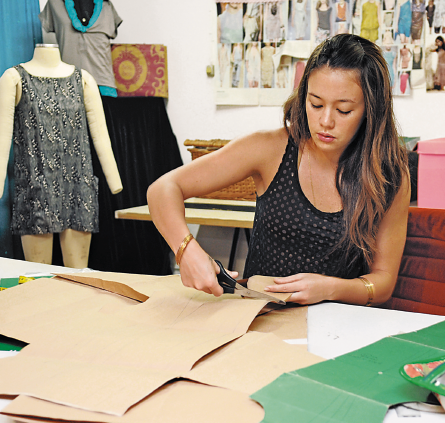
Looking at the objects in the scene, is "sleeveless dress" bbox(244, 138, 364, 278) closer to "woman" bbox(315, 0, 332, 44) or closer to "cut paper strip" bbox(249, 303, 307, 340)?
"cut paper strip" bbox(249, 303, 307, 340)

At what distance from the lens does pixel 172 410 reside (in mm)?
605

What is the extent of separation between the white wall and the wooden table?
0.77 metres

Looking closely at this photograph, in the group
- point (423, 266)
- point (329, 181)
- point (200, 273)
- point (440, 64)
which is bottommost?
point (423, 266)

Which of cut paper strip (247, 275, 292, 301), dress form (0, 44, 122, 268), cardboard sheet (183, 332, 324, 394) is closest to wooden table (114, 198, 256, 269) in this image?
dress form (0, 44, 122, 268)

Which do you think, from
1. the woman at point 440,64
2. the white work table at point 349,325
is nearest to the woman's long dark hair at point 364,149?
the white work table at point 349,325

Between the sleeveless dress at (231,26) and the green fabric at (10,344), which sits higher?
the sleeveless dress at (231,26)

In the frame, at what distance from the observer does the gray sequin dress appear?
248 centimetres

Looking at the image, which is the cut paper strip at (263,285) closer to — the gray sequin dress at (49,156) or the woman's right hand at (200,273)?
the woman's right hand at (200,273)

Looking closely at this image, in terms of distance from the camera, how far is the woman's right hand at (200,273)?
98 centimetres

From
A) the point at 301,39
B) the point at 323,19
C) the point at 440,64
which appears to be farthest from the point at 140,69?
the point at 440,64

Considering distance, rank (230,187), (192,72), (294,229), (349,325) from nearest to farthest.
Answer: (349,325), (294,229), (230,187), (192,72)

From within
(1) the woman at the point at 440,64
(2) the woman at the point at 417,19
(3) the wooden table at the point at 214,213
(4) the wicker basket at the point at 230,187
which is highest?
(2) the woman at the point at 417,19

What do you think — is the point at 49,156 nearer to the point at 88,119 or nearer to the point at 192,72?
the point at 88,119

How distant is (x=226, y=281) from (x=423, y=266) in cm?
64
